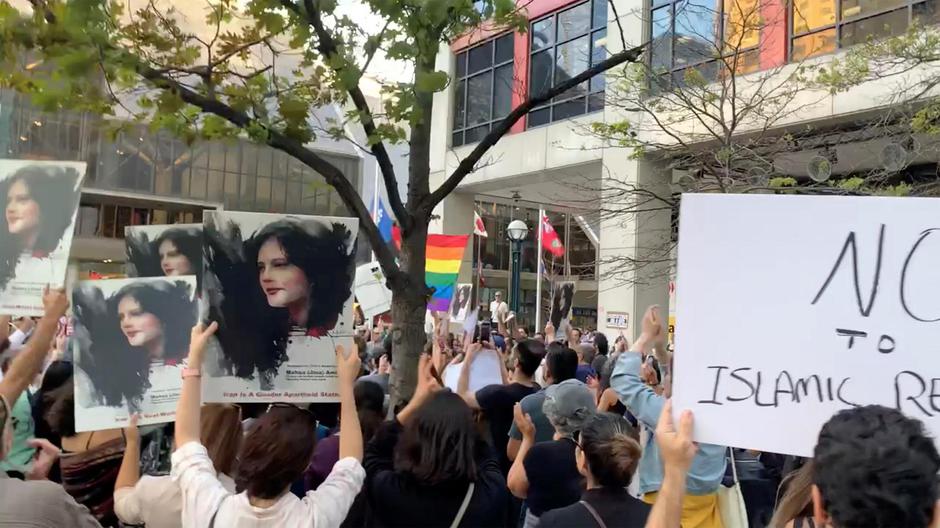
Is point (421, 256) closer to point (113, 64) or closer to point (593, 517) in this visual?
point (113, 64)

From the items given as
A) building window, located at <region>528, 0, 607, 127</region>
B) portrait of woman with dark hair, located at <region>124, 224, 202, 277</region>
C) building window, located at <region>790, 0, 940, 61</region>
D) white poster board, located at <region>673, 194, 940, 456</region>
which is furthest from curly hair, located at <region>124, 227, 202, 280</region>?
building window, located at <region>528, 0, 607, 127</region>

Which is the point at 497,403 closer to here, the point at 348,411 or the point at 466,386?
the point at 466,386

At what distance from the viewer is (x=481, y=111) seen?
2270 cm

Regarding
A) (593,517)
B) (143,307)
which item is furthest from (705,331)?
(143,307)

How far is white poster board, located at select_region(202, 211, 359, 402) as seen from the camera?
11.2 ft

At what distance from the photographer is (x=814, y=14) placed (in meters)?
14.2

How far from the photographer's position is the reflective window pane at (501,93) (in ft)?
70.7

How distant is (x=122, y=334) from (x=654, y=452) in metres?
2.69

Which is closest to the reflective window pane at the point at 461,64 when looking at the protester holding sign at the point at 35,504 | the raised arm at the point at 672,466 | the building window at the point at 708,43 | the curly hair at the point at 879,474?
the building window at the point at 708,43

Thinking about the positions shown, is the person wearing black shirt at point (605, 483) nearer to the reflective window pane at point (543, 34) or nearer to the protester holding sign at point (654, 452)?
the protester holding sign at point (654, 452)

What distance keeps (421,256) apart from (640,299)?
14172 millimetres

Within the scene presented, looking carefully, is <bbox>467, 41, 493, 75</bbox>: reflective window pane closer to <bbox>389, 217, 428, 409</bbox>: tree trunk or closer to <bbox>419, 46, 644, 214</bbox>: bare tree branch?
<bbox>419, 46, 644, 214</bbox>: bare tree branch

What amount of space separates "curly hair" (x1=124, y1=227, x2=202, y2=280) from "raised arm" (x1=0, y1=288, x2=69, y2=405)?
39cm

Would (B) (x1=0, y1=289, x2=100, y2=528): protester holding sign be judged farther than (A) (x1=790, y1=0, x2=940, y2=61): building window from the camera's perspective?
No
